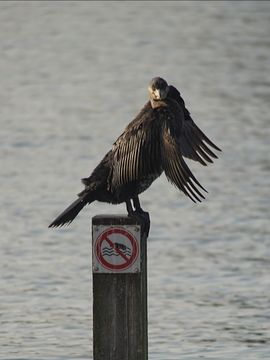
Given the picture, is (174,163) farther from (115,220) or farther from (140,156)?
(115,220)

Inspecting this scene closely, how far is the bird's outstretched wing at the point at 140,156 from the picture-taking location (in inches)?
295

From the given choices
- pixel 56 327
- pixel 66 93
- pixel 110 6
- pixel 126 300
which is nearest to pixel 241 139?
pixel 66 93

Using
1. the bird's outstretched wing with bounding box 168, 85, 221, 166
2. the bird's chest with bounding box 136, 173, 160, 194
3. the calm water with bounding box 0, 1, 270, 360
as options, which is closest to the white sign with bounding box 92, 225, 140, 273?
the bird's chest with bounding box 136, 173, 160, 194

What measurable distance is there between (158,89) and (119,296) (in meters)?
1.35

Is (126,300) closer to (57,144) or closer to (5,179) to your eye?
(5,179)

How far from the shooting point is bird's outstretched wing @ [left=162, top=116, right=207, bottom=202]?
721 centimetres

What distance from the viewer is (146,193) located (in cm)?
1308

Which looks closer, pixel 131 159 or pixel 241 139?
pixel 131 159

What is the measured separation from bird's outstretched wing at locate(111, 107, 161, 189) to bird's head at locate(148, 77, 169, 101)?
0.11 metres

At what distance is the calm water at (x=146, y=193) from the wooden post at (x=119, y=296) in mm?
1990

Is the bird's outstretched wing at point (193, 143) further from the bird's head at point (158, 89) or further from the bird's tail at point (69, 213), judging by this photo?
the bird's tail at point (69, 213)

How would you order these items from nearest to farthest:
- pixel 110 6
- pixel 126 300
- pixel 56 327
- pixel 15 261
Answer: pixel 126 300 → pixel 56 327 → pixel 15 261 → pixel 110 6

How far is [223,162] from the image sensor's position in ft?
46.7

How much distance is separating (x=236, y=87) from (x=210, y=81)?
0.80m
